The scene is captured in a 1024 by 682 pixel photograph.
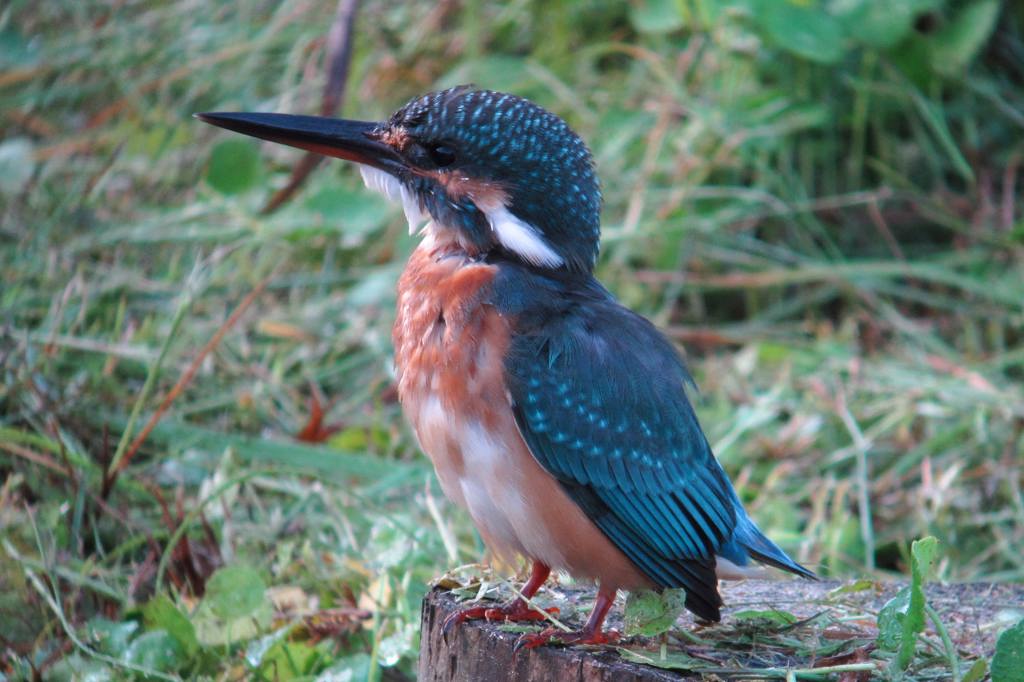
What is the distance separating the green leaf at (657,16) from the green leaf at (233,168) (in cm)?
176

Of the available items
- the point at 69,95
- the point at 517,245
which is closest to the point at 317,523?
the point at 517,245

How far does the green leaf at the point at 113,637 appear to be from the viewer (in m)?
2.57

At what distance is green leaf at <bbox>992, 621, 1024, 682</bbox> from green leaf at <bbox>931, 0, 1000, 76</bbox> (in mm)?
3479

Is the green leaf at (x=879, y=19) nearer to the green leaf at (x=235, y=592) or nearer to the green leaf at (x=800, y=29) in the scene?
the green leaf at (x=800, y=29)

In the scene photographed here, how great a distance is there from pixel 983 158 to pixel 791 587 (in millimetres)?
3118

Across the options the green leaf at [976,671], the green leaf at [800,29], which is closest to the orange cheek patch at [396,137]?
the green leaf at [976,671]

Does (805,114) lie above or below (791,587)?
above

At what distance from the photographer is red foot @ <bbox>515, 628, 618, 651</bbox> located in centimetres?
190

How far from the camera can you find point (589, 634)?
1.97 m

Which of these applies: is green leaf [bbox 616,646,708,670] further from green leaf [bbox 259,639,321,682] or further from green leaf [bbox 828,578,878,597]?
green leaf [bbox 259,639,321,682]

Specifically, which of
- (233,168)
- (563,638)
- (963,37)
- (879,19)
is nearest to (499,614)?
(563,638)

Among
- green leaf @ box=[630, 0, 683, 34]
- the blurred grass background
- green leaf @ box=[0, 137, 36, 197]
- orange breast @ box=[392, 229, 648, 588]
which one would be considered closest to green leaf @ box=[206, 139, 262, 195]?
the blurred grass background

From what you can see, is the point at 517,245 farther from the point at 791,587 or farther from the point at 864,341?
the point at 864,341

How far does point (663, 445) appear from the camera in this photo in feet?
7.26
